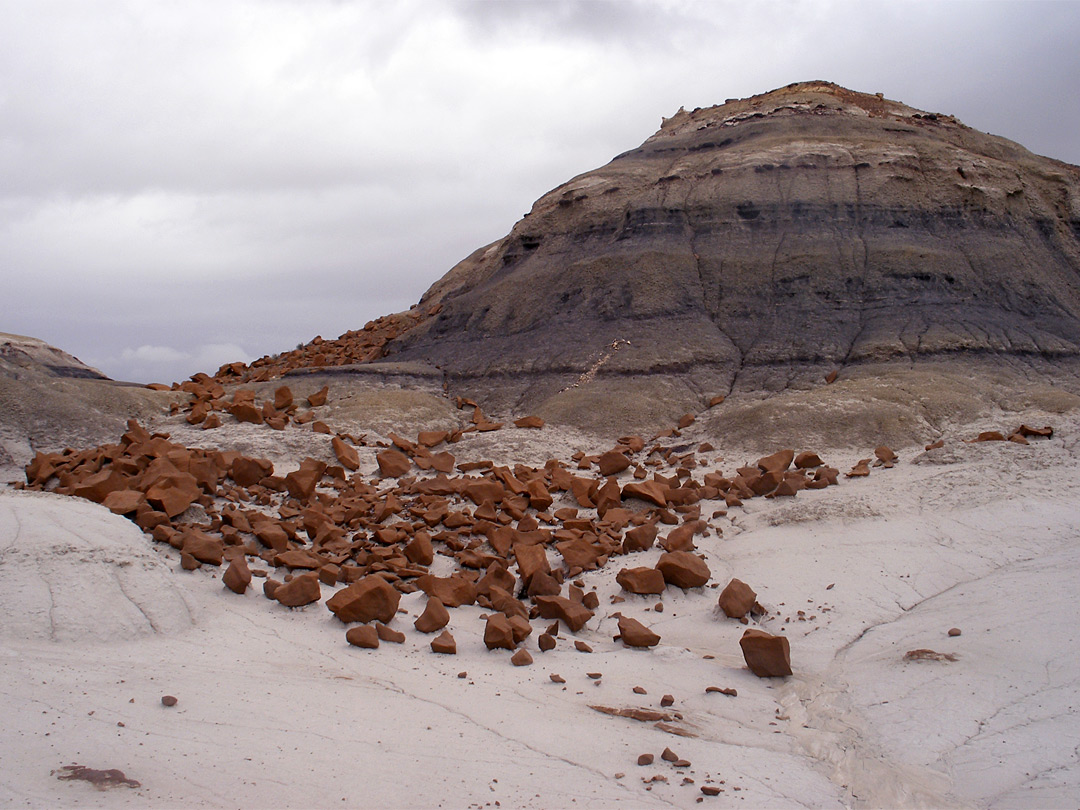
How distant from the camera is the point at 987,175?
17.1m

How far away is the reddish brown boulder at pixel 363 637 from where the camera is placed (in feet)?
18.4

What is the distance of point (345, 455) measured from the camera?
11.0 metres

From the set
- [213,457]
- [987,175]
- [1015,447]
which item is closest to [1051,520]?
[1015,447]

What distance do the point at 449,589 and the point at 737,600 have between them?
7.97 ft

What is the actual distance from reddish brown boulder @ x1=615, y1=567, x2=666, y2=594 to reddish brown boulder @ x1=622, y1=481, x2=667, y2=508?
218cm

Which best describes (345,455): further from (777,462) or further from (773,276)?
(773,276)

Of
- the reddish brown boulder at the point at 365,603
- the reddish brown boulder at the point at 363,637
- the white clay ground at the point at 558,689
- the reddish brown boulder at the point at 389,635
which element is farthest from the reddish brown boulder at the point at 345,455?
the reddish brown boulder at the point at 363,637

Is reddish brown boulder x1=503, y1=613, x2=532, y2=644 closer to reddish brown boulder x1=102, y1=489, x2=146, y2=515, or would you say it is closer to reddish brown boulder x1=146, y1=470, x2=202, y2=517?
reddish brown boulder x1=146, y1=470, x2=202, y2=517

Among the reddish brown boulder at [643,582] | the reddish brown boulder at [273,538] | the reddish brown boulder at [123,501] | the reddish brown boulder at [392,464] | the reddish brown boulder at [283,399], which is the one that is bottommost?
the reddish brown boulder at [643,582]

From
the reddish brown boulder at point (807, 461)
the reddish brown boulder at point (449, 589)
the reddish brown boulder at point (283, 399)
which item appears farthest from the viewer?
the reddish brown boulder at point (283, 399)

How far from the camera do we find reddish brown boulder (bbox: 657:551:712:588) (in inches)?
279

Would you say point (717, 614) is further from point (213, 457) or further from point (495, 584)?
point (213, 457)

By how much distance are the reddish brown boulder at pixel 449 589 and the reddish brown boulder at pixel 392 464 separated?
13.2ft

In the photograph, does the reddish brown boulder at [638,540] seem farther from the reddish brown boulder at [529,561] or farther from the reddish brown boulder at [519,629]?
the reddish brown boulder at [519,629]
